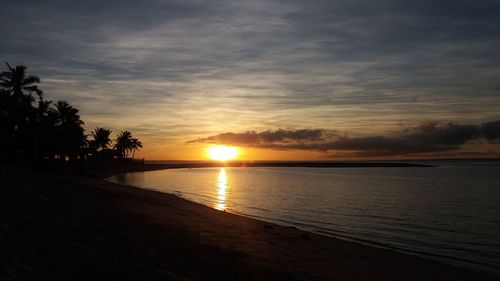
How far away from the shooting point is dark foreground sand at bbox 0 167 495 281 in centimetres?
822

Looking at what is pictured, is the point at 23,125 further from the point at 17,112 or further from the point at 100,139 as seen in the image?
the point at 100,139

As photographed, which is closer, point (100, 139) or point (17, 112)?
point (17, 112)

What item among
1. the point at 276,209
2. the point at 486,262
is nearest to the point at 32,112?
the point at 276,209

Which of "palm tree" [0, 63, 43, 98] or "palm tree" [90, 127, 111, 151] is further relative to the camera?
"palm tree" [90, 127, 111, 151]

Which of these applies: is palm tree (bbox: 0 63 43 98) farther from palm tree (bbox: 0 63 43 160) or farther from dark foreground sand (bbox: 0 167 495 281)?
dark foreground sand (bbox: 0 167 495 281)

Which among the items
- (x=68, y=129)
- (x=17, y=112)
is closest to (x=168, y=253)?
(x=17, y=112)

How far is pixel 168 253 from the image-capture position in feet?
37.6

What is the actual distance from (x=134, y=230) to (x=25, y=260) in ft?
21.7

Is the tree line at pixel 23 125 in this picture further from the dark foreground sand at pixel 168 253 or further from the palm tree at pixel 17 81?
the dark foreground sand at pixel 168 253

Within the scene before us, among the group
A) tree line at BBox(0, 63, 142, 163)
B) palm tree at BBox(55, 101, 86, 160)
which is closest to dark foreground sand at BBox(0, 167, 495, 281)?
tree line at BBox(0, 63, 142, 163)

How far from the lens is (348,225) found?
26.6 metres

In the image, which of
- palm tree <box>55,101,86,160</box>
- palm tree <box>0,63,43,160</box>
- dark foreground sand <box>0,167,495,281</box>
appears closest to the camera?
dark foreground sand <box>0,167,495,281</box>

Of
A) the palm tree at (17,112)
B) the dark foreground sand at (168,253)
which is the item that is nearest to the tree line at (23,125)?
the palm tree at (17,112)

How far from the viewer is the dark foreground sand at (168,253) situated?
8.22 meters
